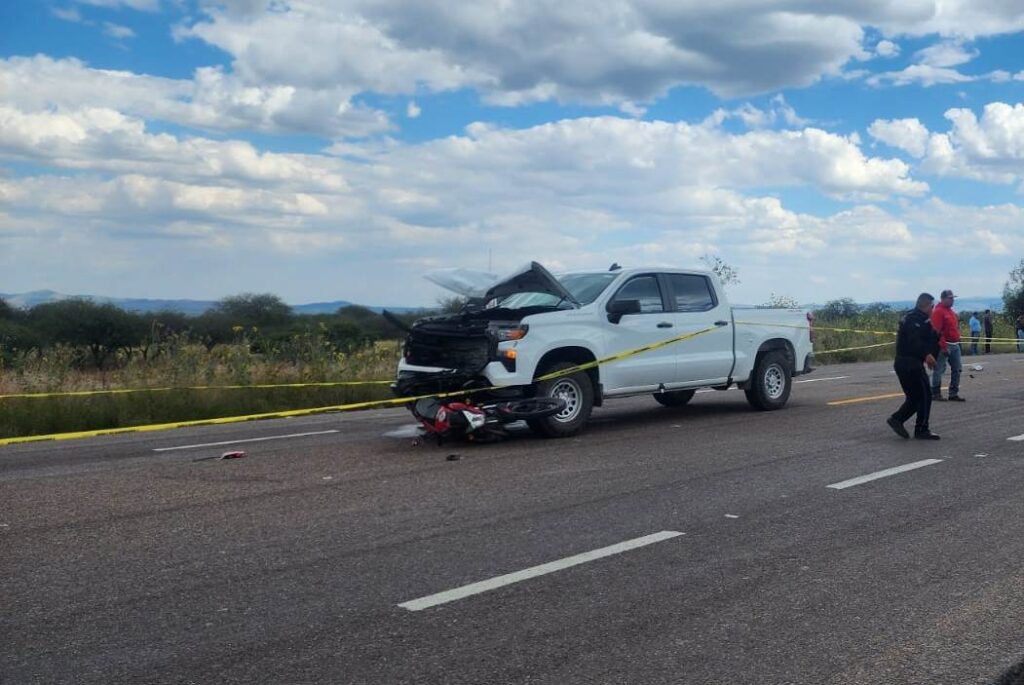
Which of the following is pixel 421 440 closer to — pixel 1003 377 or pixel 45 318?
pixel 1003 377

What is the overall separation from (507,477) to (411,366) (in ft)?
9.87

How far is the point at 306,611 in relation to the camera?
558cm

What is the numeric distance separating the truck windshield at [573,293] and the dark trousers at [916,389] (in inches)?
143

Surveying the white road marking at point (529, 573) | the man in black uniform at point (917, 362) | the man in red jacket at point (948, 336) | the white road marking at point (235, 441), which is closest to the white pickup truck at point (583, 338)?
the white road marking at point (235, 441)

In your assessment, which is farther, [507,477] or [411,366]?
[411,366]

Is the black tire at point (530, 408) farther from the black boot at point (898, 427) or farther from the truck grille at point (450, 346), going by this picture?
the black boot at point (898, 427)

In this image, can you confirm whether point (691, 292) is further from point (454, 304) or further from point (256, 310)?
point (256, 310)

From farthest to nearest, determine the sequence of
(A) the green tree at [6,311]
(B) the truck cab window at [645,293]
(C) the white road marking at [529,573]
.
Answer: (A) the green tree at [6,311]
(B) the truck cab window at [645,293]
(C) the white road marking at [529,573]

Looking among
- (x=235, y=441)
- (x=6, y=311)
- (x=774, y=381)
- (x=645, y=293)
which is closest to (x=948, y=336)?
(x=774, y=381)

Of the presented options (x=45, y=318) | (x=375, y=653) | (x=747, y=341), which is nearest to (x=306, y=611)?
(x=375, y=653)

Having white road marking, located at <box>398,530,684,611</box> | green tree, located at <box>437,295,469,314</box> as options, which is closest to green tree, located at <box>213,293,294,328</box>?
green tree, located at <box>437,295,469,314</box>

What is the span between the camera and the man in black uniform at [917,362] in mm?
12266

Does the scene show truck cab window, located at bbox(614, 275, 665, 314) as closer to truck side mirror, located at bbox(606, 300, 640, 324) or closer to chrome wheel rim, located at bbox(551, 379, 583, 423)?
truck side mirror, located at bbox(606, 300, 640, 324)

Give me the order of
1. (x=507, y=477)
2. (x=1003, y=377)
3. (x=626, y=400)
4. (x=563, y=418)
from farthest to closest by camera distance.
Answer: (x=1003, y=377)
(x=626, y=400)
(x=563, y=418)
(x=507, y=477)
